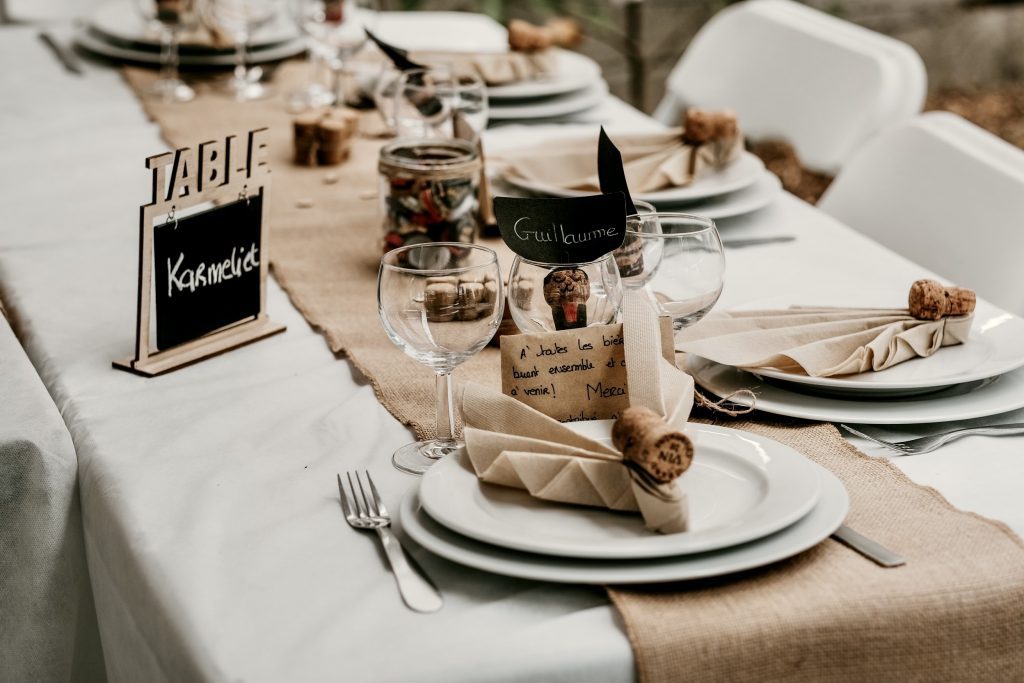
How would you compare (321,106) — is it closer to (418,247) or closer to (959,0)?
(418,247)

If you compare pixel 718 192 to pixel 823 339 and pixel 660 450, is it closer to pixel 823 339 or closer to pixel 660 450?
pixel 823 339

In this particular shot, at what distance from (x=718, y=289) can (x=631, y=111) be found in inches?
A: 42.7

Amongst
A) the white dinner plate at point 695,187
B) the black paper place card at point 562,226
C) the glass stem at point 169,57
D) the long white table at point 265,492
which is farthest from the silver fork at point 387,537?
the glass stem at point 169,57

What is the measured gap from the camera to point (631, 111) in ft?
6.72

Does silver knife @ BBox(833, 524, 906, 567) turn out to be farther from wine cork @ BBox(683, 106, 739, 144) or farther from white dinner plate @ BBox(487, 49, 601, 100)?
white dinner plate @ BBox(487, 49, 601, 100)

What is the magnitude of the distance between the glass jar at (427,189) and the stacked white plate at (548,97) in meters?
0.67

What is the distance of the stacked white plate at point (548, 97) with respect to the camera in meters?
1.95

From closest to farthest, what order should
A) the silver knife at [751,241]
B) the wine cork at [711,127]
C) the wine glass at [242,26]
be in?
the silver knife at [751,241] → the wine cork at [711,127] → the wine glass at [242,26]

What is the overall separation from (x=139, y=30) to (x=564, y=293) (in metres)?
1.70

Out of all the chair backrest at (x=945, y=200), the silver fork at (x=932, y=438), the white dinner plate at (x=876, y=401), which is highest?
the white dinner plate at (x=876, y=401)

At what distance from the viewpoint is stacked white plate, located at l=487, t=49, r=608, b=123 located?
1.95 metres

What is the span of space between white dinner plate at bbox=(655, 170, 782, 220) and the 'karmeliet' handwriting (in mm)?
560

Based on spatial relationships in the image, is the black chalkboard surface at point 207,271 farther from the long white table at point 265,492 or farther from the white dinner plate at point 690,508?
the white dinner plate at point 690,508

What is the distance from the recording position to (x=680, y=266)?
1021 millimetres
